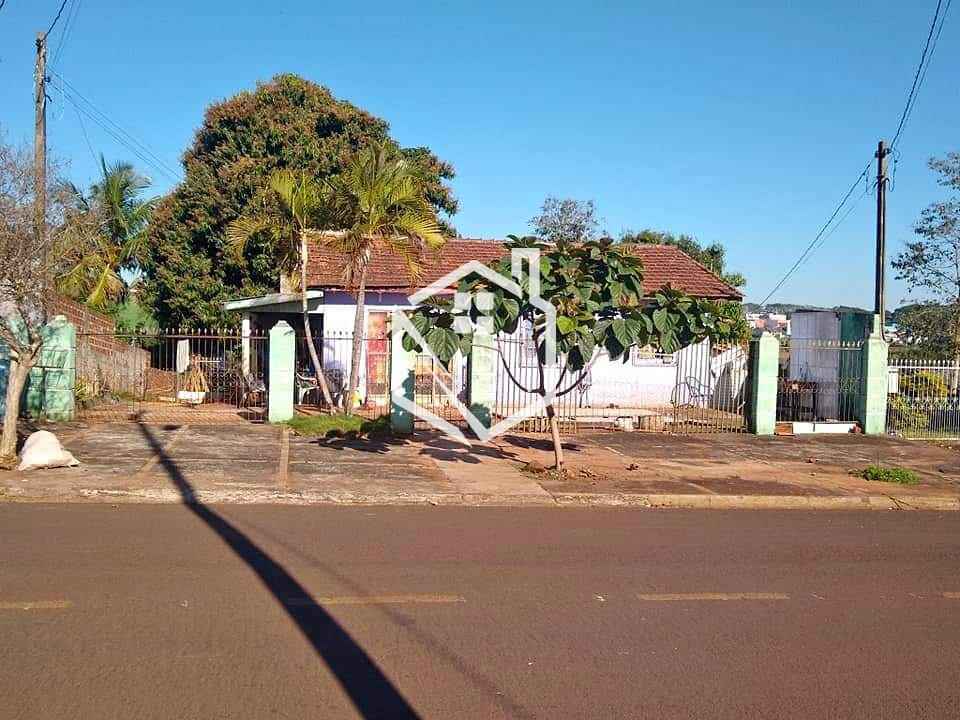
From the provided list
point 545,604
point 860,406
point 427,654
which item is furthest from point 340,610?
point 860,406

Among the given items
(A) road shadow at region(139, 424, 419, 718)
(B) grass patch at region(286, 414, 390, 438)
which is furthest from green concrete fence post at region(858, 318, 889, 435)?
(A) road shadow at region(139, 424, 419, 718)

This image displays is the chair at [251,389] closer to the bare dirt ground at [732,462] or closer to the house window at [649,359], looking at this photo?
the bare dirt ground at [732,462]

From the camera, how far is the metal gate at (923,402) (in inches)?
741

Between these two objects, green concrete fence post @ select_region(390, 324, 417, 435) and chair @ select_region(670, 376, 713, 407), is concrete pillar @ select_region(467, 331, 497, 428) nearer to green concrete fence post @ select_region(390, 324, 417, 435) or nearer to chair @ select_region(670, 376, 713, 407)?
green concrete fence post @ select_region(390, 324, 417, 435)

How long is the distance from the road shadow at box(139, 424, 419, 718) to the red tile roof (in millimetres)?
12703

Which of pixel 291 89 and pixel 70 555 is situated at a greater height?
pixel 291 89

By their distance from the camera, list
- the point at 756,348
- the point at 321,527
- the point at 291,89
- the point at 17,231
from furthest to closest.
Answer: the point at 291,89 → the point at 756,348 → the point at 17,231 → the point at 321,527

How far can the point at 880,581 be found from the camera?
298 inches

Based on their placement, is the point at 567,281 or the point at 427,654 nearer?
the point at 427,654

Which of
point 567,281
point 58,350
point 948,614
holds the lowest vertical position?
point 948,614

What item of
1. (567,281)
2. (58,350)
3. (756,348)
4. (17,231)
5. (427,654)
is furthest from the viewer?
(756,348)

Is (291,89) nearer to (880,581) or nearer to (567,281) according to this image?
(567,281)

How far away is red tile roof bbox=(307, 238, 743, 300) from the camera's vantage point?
21.1 meters

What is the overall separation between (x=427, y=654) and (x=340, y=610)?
1023 mm
